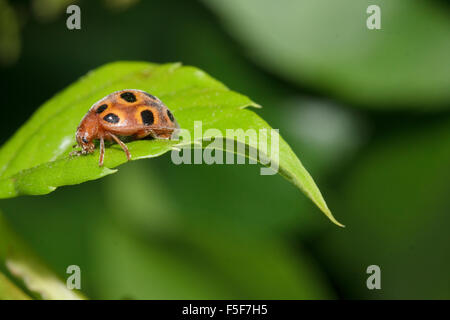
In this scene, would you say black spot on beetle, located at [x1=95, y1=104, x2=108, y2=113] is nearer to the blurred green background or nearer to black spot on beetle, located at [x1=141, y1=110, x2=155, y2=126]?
black spot on beetle, located at [x1=141, y1=110, x2=155, y2=126]

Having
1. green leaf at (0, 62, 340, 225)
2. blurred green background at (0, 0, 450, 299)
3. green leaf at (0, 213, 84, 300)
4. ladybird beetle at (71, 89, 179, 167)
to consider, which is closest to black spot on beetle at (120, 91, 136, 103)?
ladybird beetle at (71, 89, 179, 167)

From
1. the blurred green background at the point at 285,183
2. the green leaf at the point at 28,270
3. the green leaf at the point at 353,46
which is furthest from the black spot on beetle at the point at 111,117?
the green leaf at the point at 353,46

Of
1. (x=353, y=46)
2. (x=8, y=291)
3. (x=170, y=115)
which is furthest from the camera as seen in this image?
(x=353, y=46)

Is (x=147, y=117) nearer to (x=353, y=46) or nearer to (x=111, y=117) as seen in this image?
(x=111, y=117)

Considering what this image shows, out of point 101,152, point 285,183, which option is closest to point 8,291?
point 101,152

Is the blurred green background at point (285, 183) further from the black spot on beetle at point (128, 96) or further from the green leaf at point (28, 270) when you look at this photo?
the black spot on beetle at point (128, 96)

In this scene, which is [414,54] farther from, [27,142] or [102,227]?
[27,142]
